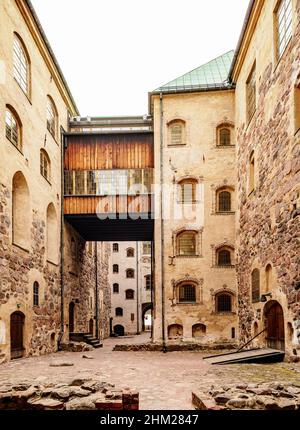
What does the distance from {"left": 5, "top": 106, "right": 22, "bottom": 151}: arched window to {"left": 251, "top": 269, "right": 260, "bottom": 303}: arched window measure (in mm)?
9735

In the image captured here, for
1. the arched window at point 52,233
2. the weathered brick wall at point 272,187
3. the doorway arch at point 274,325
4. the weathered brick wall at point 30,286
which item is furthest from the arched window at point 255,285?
the arched window at point 52,233

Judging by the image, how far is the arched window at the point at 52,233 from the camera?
18812 mm

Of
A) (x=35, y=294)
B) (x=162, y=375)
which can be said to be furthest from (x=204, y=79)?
(x=162, y=375)

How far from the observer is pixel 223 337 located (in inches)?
738

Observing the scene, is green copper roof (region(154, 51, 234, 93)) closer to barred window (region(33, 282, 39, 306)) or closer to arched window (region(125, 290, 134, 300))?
barred window (region(33, 282, 39, 306))

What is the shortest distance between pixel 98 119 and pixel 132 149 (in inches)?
121

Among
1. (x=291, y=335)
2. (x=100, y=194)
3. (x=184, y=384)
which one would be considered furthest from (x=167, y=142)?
(x=184, y=384)

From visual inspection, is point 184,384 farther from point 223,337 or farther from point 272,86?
point 223,337

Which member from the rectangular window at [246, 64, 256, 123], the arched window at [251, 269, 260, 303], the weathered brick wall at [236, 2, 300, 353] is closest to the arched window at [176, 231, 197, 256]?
the weathered brick wall at [236, 2, 300, 353]

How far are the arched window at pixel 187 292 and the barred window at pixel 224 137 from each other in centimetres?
699

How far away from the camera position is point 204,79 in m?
20.8

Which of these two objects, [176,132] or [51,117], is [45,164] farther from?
[176,132]

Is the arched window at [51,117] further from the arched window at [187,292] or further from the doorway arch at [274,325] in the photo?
the doorway arch at [274,325]

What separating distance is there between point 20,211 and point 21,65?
17.8 ft
